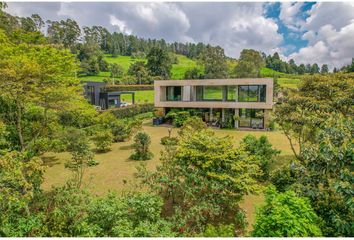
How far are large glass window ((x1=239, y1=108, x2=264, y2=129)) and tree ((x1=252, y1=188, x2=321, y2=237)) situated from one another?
20.5 meters

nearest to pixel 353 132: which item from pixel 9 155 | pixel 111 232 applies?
pixel 111 232

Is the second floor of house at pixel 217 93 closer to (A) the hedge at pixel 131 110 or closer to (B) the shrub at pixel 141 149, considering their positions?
(A) the hedge at pixel 131 110

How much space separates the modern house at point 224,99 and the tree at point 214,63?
3304 centimetres

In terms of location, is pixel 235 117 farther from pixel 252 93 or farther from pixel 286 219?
pixel 286 219

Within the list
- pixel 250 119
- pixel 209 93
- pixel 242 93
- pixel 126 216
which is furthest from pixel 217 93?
A: pixel 126 216

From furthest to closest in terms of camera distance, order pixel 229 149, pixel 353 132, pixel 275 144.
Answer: pixel 275 144
pixel 229 149
pixel 353 132

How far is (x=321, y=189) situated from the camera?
6.23 m

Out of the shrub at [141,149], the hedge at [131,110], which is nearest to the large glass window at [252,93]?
the shrub at [141,149]

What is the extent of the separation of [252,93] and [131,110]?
17.5 metres

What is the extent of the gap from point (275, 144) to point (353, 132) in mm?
12670

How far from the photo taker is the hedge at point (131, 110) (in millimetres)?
29703

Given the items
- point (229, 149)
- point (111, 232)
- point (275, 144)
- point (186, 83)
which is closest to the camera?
point (111, 232)

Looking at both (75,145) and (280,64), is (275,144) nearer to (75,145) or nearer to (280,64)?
(75,145)

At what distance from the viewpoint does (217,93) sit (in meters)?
27.0
